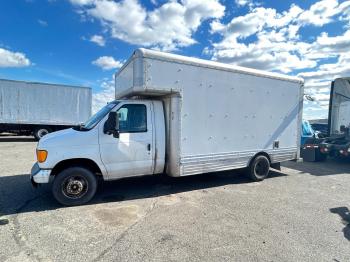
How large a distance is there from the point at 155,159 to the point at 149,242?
2199 mm

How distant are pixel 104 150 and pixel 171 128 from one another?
156 cm

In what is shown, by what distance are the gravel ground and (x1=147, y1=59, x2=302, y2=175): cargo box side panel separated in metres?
0.92

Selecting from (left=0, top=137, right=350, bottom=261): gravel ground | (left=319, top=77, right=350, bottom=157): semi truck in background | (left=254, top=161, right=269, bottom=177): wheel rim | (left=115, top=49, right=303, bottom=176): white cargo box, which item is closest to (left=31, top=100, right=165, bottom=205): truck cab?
(left=115, top=49, right=303, bottom=176): white cargo box

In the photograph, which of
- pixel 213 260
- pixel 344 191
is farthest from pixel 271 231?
pixel 344 191

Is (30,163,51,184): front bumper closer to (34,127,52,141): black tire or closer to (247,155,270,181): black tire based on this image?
(247,155,270,181): black tire

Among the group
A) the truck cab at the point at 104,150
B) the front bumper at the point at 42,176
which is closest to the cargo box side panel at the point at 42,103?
the truck cab at the point at 104,150

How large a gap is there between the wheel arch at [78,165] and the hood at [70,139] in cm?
36

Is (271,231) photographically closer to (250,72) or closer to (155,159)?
(155,159)

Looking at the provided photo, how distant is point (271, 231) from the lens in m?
3.95

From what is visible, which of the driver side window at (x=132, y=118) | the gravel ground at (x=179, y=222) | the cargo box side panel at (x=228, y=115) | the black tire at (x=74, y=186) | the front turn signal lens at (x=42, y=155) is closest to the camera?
the gravel ground at (x=179, y=222)

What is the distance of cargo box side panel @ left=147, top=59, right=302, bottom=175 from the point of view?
551 cm

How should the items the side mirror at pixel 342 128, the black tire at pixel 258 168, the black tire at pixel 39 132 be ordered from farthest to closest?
the black tire at pixel 39 132 < the side mirror at pixel 342 128 < the black tire at pixel 258 168

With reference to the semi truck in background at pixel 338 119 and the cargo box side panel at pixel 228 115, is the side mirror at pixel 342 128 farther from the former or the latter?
the cargo box side panel at pixel 228 115

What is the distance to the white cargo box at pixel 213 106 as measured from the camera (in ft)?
17.1
